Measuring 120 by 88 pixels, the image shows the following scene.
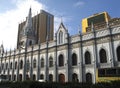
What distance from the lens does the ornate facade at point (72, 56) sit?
29.3 m

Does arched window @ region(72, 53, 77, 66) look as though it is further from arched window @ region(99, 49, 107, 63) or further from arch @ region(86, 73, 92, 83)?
arched window @ region(99, 49, 107, 63)

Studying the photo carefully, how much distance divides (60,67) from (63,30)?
354 inches

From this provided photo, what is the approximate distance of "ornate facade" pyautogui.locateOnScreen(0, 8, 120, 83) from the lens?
2931 cm

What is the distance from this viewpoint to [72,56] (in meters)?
35.2

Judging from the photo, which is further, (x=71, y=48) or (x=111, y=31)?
(x=71, y=48)

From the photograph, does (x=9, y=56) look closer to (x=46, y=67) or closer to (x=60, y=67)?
(x=46, y=67)

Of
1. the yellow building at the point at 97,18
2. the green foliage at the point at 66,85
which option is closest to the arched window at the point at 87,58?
the green foliage at the point at 66,85

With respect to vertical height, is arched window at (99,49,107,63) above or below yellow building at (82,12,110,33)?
below

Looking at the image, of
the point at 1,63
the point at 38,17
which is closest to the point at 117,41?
the point at 1,63

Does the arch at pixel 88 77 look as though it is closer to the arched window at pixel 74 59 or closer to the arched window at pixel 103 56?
the arched window at pixel 103 56

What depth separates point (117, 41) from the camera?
28.5m

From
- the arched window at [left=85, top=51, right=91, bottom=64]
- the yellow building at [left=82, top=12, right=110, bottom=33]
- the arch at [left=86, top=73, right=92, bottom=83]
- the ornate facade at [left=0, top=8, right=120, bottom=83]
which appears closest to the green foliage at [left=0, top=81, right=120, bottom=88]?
the ornate facade at [left=0, top=8, right=120, bottom=83]

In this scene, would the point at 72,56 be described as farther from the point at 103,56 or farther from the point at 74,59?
the point at 103,56

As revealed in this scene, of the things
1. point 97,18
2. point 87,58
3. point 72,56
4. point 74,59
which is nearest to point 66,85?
point 87,58
